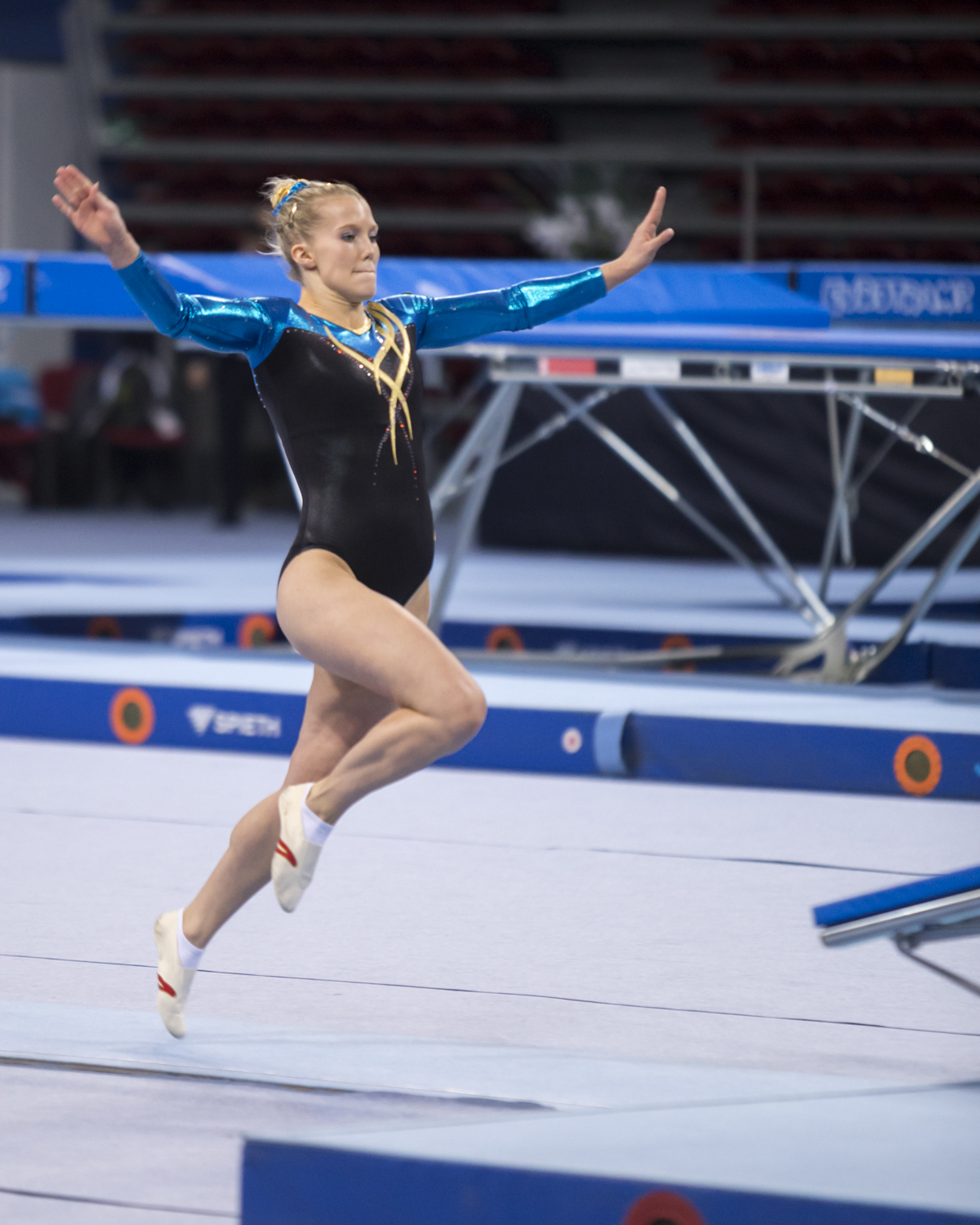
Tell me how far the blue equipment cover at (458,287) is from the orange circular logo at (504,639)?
1.48m

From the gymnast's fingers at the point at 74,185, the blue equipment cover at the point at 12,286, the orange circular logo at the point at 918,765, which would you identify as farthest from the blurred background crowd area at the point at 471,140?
the gymnast's fingers at the point at 74,185

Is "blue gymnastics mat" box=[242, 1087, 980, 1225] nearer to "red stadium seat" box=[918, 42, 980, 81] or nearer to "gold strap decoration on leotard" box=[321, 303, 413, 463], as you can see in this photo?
"gold strap decoration on leotard" box=[321, 303, 413, 463]

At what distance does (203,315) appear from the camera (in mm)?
2674

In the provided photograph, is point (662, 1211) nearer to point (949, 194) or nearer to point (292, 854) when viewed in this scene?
point (292, 854)

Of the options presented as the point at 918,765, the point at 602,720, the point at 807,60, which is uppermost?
the point at 807,60

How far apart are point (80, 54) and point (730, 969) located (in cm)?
1484

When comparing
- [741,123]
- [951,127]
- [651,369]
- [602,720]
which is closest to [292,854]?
[602,720]

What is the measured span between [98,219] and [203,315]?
21cm

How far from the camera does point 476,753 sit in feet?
16.6

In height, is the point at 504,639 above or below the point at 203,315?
above

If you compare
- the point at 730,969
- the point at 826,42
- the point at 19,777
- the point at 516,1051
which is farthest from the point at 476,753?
the point at 826,42

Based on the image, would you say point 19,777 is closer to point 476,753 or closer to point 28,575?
point 476,753

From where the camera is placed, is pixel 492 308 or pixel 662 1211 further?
pixel 492 308

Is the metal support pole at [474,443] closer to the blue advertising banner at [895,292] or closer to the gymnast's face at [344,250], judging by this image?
the blue advertising banner at [895,292]
